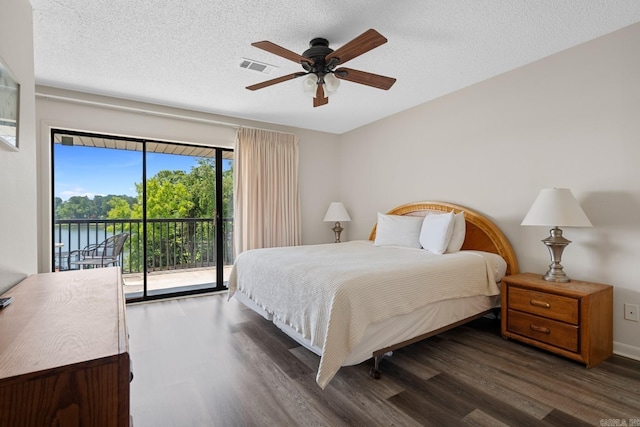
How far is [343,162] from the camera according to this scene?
17.4 feet

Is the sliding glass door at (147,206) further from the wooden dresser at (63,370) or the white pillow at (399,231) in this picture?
the wooden dresser at (63,370)

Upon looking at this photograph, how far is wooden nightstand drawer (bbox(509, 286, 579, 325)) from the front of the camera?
7.29 feet

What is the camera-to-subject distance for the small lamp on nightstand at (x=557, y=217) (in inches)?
90.7

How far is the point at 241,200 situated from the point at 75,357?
3.64 metres

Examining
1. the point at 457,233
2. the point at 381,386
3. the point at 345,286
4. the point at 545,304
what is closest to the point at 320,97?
the point at 345,286

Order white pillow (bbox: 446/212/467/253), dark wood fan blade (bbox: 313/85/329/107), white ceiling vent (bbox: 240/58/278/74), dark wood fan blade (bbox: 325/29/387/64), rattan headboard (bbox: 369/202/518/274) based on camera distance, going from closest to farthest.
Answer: dark wood fan blade (bbox: 325/29/387/64) → dark wood fan blade (bbox: 313/85/329/107) → white ceiling vent (bbox: 240/58/278/74) → rattan headboard (bbox: 369/202/518/274) → white pillow (bbox: 446/212/467/253)

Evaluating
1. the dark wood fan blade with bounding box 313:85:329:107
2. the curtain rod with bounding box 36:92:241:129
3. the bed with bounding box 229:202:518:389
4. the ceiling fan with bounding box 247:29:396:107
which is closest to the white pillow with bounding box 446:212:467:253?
the bed with bounding box 229:202:518:389

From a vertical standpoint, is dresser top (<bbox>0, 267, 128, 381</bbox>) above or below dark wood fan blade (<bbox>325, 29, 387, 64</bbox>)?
below

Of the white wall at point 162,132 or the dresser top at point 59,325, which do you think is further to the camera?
the white wall at point 162,132

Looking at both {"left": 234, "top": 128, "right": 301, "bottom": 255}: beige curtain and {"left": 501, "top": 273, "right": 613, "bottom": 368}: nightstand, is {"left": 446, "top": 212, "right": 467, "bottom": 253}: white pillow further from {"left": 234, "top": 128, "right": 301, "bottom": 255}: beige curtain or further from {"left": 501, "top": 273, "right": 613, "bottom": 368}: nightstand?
{"left": 234, "top": 128, "right": 301, "bottom": 255}: beige curtain

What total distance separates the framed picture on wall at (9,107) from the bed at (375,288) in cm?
177

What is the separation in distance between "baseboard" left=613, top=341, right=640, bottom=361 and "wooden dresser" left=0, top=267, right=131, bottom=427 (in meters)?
3.24

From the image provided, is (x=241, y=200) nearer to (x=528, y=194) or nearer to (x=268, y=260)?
(x=268, y=260)

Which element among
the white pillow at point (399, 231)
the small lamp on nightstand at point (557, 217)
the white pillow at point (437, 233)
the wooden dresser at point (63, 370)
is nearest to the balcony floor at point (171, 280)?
the white pillow at point (399, 231)
